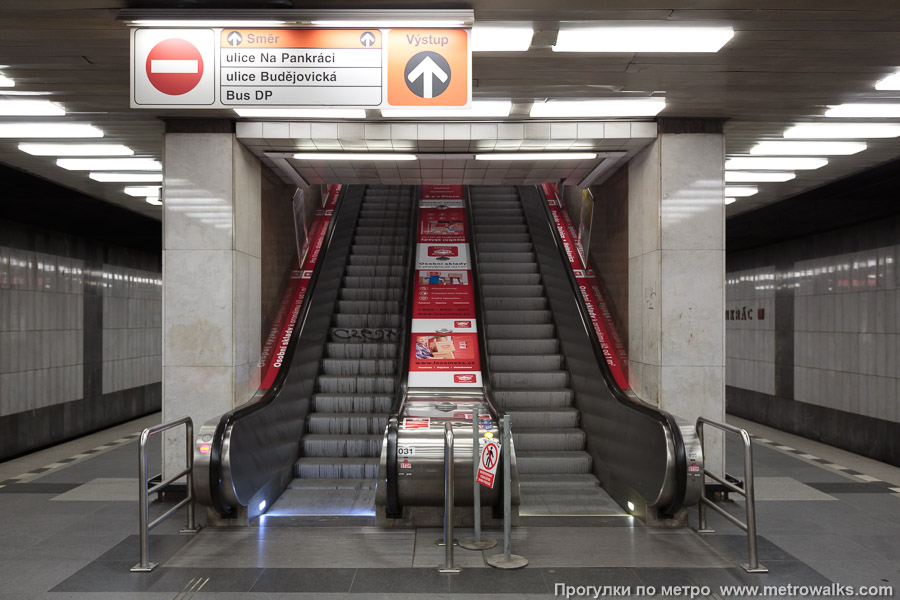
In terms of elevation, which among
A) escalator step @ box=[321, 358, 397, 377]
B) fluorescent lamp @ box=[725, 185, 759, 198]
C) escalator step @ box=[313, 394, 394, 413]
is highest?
fluorescent lamp @ box=[725, 185, 759, 198]

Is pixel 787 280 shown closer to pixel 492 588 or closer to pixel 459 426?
pixel 459 426

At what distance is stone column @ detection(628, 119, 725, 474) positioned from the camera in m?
6.39

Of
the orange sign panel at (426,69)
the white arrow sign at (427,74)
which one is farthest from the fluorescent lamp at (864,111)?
the white arrow sign at (427,74)

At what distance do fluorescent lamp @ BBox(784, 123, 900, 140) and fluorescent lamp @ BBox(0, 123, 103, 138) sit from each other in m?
7.07

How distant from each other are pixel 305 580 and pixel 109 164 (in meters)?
5.67

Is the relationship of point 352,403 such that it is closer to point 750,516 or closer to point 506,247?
point 506,247

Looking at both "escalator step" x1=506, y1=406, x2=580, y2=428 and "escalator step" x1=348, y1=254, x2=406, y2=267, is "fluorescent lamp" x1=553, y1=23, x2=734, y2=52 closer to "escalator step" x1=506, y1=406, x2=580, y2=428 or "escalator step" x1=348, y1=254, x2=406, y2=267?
"escalator step" x1=506, y1=406, x2=580, y2=428

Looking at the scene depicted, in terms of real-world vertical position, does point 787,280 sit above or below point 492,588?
above

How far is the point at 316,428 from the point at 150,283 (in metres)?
7.77

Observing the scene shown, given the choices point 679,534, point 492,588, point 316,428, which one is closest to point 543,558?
point 492,588

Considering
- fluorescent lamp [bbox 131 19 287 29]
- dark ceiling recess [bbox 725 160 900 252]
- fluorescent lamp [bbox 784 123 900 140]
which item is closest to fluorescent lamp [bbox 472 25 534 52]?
fluorescent lamp [bbox 131 19 287 29]

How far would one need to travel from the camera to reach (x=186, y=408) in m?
6.32

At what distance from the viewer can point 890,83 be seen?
5137 millimetres

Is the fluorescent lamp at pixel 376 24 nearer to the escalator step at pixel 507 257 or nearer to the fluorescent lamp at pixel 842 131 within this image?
the fluorescent lamp at pixel 842 131
